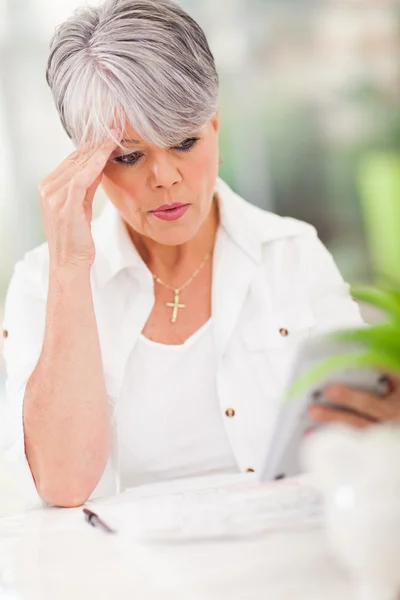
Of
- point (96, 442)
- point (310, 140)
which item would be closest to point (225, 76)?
point (310, 140)

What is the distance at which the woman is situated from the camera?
155 cm

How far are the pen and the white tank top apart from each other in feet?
1.39

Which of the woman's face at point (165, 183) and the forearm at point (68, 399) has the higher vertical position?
the woman's face at point (165, 183)

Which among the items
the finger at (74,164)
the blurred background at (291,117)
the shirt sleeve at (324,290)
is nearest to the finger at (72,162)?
the finger at (74,164)

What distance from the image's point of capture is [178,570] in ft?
3.40

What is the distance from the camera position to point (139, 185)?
164 cm

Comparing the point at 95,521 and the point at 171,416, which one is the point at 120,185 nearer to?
the point at 171,416

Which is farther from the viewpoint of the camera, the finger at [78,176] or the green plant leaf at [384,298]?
the finger at [78,176]

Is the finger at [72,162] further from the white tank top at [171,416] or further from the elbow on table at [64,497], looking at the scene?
the elbow on table at [64,497]

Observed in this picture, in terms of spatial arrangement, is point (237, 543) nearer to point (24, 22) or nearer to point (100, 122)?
point (100, 122)

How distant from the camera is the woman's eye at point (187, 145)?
1.63 m

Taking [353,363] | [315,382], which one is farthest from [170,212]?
[353,363]

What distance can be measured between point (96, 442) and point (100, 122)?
0.59m

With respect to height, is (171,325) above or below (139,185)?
below
